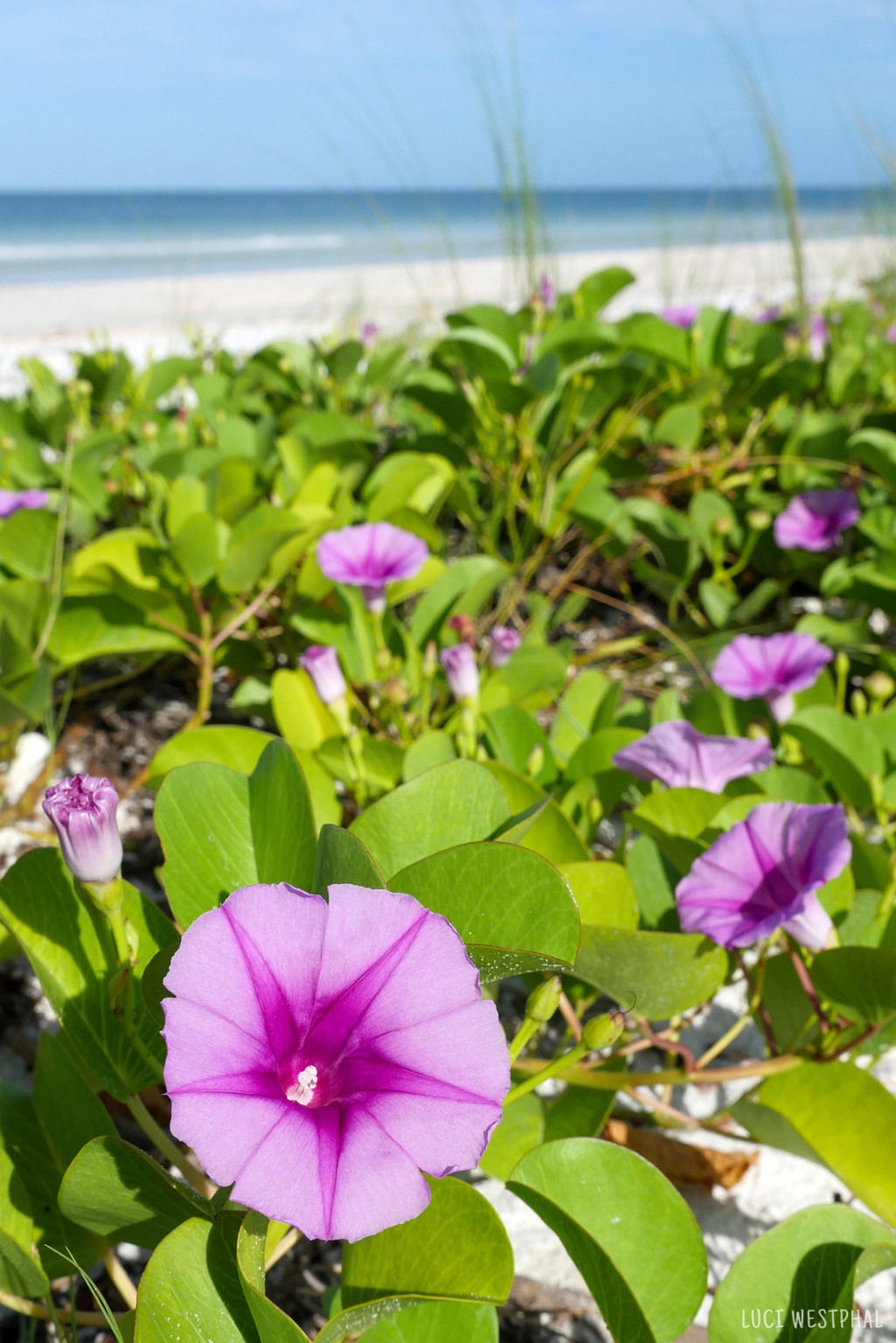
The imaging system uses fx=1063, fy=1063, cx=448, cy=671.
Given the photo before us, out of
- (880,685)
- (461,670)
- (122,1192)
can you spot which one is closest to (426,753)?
(461,670)

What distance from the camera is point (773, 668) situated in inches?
51.6

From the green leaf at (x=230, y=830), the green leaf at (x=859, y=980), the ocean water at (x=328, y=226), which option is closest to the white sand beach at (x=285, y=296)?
the ocean water at (x=328, y=226)

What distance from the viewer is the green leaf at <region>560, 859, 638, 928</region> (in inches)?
34.0

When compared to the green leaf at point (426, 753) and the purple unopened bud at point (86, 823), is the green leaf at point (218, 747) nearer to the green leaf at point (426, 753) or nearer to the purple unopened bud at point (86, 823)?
the green leaf at point (426, 753)

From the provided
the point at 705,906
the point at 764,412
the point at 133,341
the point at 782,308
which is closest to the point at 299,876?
the point at 705,906

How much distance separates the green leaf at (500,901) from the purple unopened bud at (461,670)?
1.53ft

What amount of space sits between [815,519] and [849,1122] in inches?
50.4

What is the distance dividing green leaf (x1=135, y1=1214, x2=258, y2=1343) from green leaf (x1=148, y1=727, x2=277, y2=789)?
0.47 metres

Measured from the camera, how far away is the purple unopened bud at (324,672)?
1.14 meters

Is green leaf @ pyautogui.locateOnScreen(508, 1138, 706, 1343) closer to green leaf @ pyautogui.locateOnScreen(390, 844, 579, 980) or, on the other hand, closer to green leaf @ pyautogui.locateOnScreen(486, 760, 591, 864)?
green leaf @ pyautogui.locateOnScreen(390, 844, 579, 980)

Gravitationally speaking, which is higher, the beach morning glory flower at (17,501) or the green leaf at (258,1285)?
the beach morning glory flower at (17,501)

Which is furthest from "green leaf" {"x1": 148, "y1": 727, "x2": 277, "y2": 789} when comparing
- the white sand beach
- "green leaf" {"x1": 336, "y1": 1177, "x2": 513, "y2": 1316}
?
the white sand beach

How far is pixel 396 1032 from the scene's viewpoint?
1.85ft

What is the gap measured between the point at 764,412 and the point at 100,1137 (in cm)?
203
